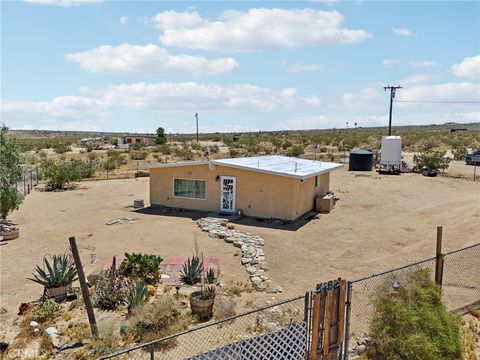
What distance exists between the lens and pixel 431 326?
330 inches

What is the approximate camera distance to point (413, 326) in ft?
27.5

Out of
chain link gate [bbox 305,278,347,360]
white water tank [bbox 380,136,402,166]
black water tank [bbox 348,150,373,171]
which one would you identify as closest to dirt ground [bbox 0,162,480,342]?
chain link gate [bbox 305,278,347,360]

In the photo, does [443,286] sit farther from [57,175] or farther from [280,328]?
[57,175]

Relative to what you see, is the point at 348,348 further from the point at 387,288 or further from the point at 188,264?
the point at 188,264

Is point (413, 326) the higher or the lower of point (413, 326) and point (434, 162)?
Answer: the lower

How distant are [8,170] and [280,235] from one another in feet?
41.7

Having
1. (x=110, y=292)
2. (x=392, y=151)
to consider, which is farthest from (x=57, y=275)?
(x=392, y=151)

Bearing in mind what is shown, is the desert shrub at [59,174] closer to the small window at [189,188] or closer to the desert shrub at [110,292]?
the small window at [189,188]

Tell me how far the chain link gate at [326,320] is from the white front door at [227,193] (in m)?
14.8

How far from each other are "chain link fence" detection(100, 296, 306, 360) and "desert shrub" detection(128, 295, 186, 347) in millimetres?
391

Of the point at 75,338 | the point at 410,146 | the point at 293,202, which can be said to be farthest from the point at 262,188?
the point at 410,146

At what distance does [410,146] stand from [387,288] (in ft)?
212

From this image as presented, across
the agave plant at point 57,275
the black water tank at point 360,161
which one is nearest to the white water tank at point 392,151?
the black water tank at point 360,161

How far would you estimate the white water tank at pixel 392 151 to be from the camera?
130 feet
